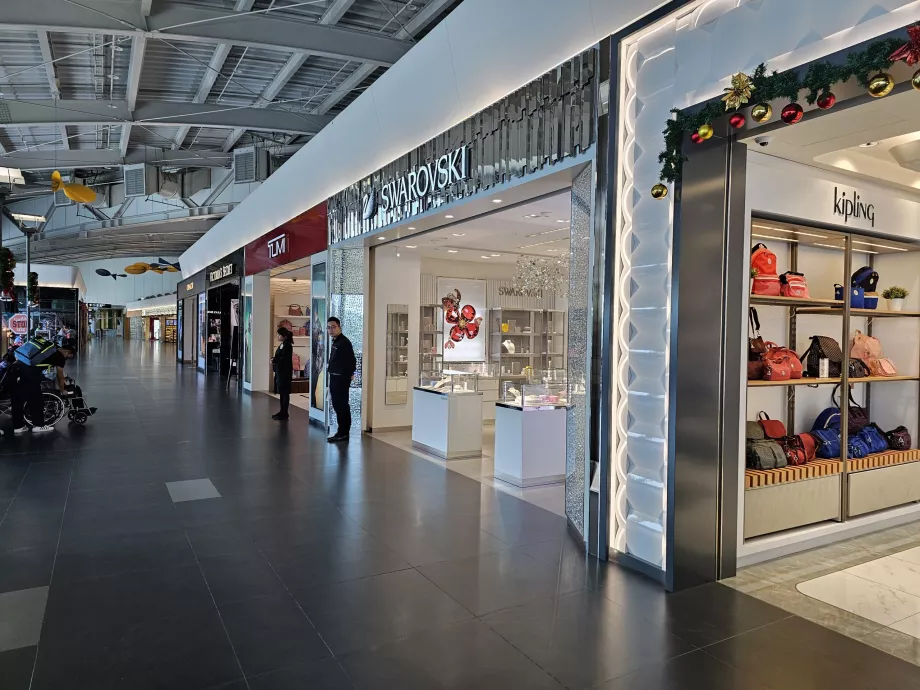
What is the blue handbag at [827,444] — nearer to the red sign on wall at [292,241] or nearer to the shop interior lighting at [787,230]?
the shop interior lighting at [787,230]

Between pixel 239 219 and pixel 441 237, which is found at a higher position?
pixel 239 219

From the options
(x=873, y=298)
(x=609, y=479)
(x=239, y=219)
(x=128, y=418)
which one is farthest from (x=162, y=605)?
(x=239, y=219)

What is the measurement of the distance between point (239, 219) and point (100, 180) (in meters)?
5.44

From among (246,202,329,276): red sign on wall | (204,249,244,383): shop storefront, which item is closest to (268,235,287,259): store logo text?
(246,202,329,276): red sign on wall

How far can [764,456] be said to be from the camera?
422 cm

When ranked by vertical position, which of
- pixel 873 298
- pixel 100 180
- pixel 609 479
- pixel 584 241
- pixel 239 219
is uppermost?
pixel 100 180

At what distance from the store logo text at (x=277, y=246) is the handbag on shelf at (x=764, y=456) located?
9148 millimetres

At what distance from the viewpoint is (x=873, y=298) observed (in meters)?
4.85

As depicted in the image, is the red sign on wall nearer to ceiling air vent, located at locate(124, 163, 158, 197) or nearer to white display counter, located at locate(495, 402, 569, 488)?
ceiling air vent, located at locate(124, 163, 158, 197)

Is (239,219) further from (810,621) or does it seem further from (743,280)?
(810,621)

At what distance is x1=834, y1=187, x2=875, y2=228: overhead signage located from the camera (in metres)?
4.39

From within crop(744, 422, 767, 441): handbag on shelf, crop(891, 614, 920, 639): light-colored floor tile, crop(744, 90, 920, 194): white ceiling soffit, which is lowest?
crop(891, 614, 920, 639): light-colored floor tile

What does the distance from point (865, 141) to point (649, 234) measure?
139 cm

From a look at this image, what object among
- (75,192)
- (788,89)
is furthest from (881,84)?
(75,192)
